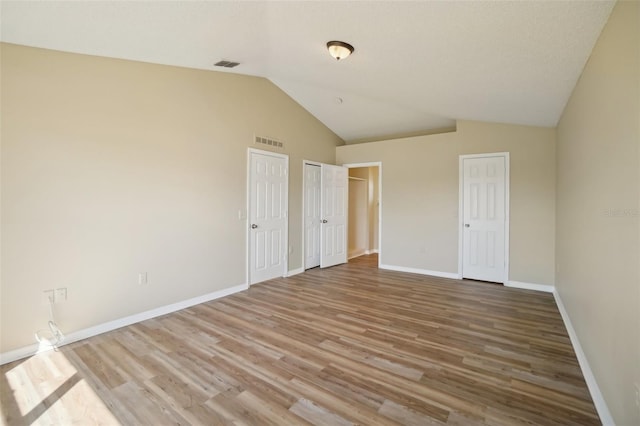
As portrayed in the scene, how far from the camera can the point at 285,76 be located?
13.7ft

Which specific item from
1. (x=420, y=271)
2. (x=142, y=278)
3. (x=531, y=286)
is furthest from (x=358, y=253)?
(x=142, y=278)

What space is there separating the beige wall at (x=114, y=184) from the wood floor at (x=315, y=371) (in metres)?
0.47

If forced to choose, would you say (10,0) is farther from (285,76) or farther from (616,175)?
(616,175)

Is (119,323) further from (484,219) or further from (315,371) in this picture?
(484,219)

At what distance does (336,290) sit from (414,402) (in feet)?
8.17

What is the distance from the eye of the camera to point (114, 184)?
302 centimetres

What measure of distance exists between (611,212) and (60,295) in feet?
14.0

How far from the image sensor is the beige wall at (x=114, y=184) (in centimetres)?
247

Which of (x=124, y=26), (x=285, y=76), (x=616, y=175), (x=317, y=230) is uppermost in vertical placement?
(x=285, y=76)

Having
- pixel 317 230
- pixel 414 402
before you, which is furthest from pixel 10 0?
pixel 317 230

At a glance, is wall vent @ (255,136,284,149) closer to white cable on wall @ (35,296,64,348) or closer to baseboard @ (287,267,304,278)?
baseboard @ (287,267,304,278)

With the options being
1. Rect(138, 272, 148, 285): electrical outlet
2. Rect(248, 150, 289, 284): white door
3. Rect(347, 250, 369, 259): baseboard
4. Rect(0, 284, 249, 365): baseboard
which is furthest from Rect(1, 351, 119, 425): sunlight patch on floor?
Rect(347, 250, 369, 259): baseboard

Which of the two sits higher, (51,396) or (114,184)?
(114,184)

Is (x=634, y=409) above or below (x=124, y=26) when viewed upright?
below
